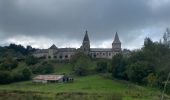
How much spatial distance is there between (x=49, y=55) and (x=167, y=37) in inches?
2420

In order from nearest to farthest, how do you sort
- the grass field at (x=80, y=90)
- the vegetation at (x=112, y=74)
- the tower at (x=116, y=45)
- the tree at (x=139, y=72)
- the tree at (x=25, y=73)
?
the grass field at (x=80, y=90)
the vegetation at (x=112, y=74)
the tree at (x=139, y=72)
the tree at (x=25, y=73)
the tower at (x=116, y=45)

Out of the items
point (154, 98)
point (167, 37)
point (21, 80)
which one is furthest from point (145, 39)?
point (154, 98)

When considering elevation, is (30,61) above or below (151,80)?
above

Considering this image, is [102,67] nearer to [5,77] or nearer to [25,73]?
[25,73]

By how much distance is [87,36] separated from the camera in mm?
164625

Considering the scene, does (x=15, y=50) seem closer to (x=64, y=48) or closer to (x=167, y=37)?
(x=64, y=48)

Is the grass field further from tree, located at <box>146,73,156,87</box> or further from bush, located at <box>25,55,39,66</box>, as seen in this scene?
bush, located at <box>25,55,39,66</box>

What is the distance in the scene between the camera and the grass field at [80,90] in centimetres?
5386

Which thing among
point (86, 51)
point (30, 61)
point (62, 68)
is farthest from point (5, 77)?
point (86, 51)

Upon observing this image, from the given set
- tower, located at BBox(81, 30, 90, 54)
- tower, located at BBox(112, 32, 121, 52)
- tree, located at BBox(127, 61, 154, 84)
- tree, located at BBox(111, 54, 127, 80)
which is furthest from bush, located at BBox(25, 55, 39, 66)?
tower, located at BBox(112, 32, 121, 52)

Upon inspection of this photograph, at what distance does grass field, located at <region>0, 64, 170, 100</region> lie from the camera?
5386 cm

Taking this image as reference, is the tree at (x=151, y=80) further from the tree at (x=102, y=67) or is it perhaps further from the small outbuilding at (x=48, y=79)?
the tree at (x=102, y=67)

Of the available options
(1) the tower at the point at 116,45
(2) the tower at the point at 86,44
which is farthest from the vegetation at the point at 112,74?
(1) the tower at the point at 116,45

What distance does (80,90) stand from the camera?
226 feet
